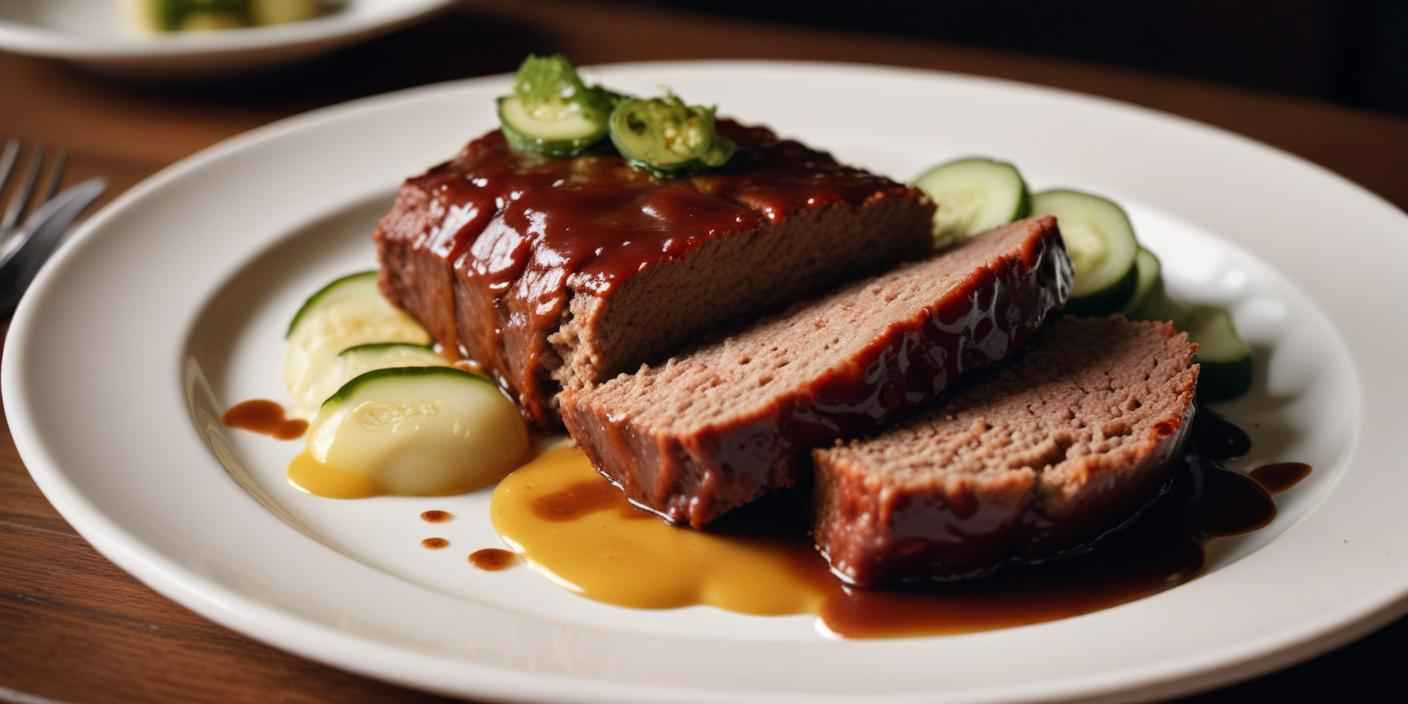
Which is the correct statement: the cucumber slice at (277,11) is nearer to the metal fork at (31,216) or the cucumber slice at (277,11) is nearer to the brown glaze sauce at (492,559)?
the metal fork at (31,216)

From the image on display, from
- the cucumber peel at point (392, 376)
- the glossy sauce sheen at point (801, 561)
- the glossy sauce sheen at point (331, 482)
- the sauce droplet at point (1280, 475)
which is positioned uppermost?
the cucumber peel at point (392, 376)

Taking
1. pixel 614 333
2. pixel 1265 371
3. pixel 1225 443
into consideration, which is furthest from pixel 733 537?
pixel 1265 371

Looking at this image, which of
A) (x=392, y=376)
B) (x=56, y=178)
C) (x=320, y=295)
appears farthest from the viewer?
(x=56, y=178)

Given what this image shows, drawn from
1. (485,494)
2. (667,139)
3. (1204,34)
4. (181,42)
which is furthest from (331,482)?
(1204,34)

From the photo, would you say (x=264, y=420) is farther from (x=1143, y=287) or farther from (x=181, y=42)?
(x=1143, y=287)

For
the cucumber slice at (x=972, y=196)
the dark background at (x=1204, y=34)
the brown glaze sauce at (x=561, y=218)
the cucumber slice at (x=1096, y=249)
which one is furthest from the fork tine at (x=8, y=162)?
the dark background at (x=1204, y=34)

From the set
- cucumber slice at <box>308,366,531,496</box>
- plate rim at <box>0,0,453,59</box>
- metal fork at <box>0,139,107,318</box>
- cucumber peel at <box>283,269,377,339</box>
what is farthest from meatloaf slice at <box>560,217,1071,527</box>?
plate rim at <box>0,0,453,59</box>
